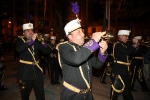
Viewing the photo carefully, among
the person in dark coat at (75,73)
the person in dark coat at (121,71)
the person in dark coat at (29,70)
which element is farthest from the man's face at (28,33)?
the person in dark coat at (121,71)

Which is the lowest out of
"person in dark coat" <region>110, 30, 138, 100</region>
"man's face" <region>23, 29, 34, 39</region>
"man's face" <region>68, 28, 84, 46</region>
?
"person in dark coat" <region>110, 30, 138, 100</region>

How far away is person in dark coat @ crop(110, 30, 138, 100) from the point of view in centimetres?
489

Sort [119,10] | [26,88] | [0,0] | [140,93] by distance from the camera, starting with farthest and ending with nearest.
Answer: [0,0], [119,10], [140,93], [26,88]

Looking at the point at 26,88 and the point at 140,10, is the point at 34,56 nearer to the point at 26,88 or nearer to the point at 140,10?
the point at 26,88

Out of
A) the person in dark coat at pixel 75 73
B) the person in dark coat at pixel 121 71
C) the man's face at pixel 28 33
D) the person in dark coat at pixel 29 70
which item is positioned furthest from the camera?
the person in dark coat at pixel 121 71

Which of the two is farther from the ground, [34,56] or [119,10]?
→ [119,10]

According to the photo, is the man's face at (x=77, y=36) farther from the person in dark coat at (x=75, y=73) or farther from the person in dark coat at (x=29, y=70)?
the person in dark coat at (x=29, y=70)

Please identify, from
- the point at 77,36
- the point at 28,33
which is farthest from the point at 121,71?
the point at 28,33

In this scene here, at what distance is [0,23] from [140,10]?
4420 centimetres

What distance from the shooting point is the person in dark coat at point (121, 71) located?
4.89 m

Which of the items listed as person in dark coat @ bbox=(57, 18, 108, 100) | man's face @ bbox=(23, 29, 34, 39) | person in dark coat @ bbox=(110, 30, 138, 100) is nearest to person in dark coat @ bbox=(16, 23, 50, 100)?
man's face @ bbox=(23, 29, 34, 39)

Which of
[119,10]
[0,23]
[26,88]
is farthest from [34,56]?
[0,23]

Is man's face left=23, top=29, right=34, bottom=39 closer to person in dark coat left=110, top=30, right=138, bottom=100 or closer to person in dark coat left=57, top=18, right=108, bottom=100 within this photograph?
person in dark coat left=57, top=18, right=108, bottom=100

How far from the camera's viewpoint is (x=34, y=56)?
15.4 ft
